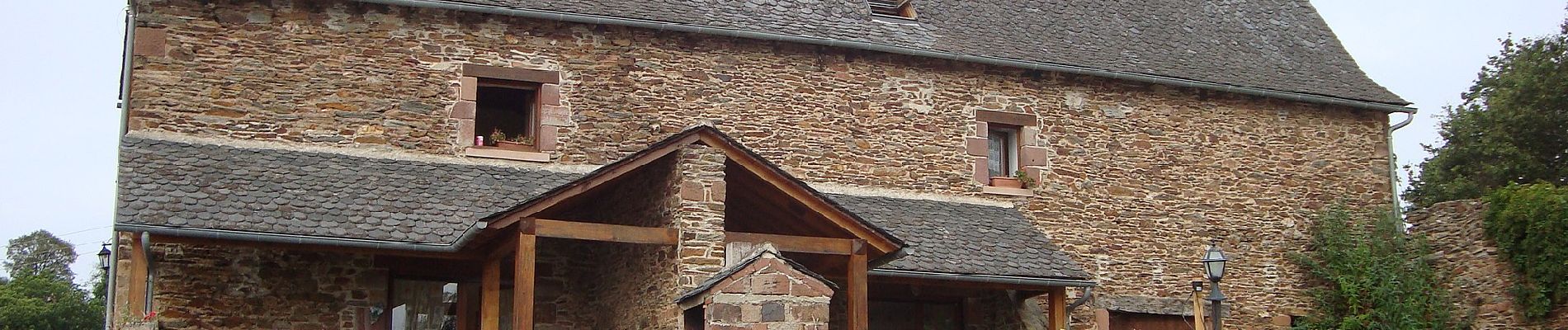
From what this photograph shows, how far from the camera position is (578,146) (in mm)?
12445

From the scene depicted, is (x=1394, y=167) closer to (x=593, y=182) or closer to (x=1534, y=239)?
(x=1534, y=239)

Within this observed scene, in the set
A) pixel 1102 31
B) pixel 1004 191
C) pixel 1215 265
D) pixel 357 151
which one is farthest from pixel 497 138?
pixel 1102 31

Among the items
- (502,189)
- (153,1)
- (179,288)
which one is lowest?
(179,288)

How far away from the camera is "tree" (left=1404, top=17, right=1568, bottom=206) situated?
59.6 feet

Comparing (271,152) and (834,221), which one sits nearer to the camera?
(834,221)

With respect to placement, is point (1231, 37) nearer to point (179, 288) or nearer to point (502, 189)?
point (502, 189)

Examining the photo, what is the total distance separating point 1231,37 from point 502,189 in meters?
8.67

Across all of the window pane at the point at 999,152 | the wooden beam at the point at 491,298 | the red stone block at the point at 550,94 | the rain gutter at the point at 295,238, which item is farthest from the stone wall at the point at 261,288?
the window pane at the point at 999,152

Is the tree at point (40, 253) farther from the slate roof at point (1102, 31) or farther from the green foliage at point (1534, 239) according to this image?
the green foliage at point (1534, 239)

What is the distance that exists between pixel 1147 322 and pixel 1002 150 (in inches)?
87.1

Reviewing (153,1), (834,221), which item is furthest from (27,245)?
(834,221)

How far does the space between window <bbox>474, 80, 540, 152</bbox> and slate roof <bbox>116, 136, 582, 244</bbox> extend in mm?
445

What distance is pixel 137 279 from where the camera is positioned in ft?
31.9

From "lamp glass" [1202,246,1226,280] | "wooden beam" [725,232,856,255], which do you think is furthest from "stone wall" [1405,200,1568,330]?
"wooden beam" [725,232,856,255]
